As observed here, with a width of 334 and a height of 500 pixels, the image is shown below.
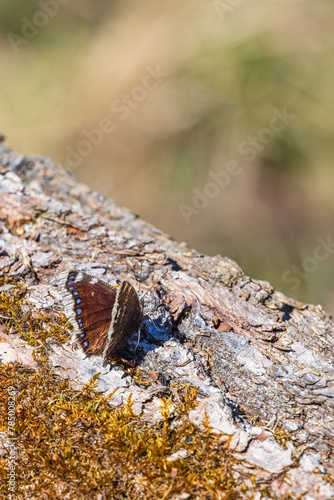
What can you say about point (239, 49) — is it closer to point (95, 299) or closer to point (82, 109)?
point (82, 109)

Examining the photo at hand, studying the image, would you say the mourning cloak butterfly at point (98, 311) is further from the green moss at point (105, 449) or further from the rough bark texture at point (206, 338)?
the green moss at point (105, 449)

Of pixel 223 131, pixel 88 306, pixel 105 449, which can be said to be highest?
pixel 223 131

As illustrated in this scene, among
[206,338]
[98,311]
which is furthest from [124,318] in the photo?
[206,338]

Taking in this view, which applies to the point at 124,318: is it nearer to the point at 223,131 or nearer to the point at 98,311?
the point at 98,311

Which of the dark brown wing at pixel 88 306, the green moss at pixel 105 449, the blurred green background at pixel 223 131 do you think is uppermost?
the blurred green background at pixel 223 131

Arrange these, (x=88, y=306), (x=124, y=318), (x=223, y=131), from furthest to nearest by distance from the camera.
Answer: (x=223, y=131) → (x=88, y=306) → (x=124, y=318)

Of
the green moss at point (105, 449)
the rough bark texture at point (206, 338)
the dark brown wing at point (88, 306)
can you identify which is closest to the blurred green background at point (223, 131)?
the rough bark texture at point (206, 338)

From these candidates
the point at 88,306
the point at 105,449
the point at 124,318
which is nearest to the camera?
the point at 105,449
